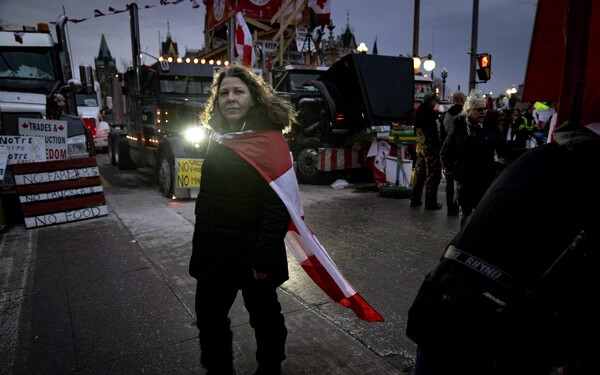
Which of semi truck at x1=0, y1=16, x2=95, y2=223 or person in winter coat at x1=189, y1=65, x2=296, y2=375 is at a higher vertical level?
semi truck at x1=0, y1=16, x2=95, y2=223

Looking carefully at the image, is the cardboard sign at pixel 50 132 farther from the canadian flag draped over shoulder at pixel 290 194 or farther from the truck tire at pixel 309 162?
the canadian flag draped over shoulder at pixel 290 194

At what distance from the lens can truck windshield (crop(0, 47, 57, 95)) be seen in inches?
329

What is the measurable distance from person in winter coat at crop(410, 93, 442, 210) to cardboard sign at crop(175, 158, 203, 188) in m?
4.07

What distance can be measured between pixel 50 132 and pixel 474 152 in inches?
257

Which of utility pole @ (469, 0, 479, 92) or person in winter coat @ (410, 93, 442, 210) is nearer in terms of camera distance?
person in winter coat @ (410, 93, 442, 210)

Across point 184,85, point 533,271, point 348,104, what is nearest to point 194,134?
point 184,85

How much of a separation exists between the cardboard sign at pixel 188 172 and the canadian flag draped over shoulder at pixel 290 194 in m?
5.76

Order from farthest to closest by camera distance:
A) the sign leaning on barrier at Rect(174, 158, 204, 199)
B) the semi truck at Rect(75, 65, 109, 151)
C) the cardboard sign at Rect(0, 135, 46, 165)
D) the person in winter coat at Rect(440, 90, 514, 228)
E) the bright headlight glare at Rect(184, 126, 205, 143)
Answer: the semi truck at Rect(75, 65, 109, 151), the bright headlight glare at Rect(184, 126, 205, 143), the sign leaning on barrier at Rect(174, 158, 204, 199), the cardboard sign at Rect(0, 135, 46, 165), the person in winter coat at Rect(440, 90, 514, 228)

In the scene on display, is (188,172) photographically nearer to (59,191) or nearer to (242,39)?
(59,191)

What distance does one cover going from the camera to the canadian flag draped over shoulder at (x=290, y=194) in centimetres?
229

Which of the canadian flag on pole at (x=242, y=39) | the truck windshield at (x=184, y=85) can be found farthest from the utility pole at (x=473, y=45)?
the truck windshield at (x=184, y=85)

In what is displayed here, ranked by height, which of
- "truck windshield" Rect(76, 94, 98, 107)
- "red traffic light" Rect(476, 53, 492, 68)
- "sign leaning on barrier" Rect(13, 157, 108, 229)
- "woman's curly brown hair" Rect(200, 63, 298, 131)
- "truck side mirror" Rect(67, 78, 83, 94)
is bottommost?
"sign leaning on barrier" Rect(13, 157, 108, 229)

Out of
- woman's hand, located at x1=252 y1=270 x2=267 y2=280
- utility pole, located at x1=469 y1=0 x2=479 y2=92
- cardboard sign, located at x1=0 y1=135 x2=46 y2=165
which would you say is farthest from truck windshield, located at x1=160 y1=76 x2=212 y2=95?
utility pole, located at x1=469 y1=0 x2=479 y2=92

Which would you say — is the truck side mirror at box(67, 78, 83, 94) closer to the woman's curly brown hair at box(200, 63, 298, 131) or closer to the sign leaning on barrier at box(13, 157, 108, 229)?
the sign leaning on barrier at box(13, 157, 108, 229)
